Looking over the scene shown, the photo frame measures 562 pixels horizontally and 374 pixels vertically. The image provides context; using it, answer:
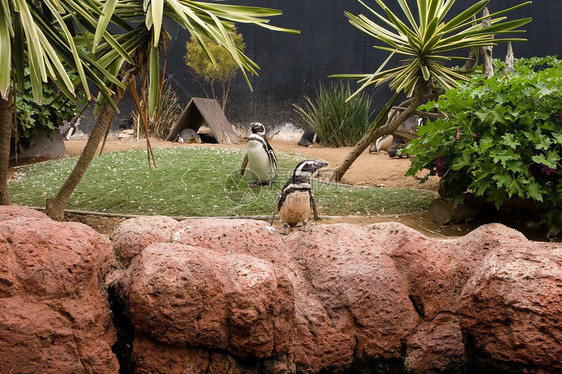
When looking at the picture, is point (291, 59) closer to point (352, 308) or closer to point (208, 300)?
point (352, 308)

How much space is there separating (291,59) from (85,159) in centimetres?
849

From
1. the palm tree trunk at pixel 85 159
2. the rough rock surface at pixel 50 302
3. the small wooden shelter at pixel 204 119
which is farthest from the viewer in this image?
the small wooden shelter at pixel 204 119

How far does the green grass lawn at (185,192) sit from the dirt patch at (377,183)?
241 mm

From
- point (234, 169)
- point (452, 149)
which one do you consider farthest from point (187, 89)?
point (452, 149)

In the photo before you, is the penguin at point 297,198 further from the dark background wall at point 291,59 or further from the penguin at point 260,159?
the dark background wall at point 291,59

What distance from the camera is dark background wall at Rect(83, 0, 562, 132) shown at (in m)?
12.1

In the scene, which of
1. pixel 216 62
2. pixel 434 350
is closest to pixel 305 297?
pixel 434 350

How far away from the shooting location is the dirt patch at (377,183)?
4.99m

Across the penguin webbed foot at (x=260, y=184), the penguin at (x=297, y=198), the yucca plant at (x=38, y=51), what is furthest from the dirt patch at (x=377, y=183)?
the penguin at (x=297, y=198)

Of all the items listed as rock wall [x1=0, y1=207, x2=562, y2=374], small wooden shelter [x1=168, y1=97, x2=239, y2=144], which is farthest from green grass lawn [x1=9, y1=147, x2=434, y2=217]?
small wooden shelter [x1=168, y1=97, x2=239, y2=144]

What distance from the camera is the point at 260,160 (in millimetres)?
6199

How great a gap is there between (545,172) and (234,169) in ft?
11.5

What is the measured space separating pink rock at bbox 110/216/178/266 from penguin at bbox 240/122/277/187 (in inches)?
125

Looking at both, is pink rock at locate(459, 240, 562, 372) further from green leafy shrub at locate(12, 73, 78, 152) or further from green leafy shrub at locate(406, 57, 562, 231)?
green leafy shrub at locate(12, 73, 78, 152)
